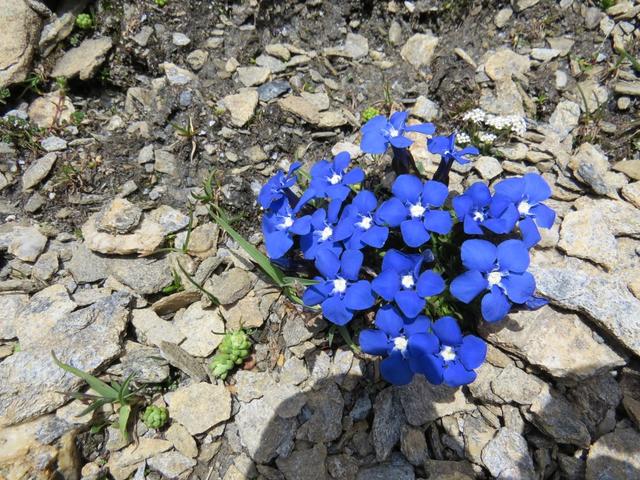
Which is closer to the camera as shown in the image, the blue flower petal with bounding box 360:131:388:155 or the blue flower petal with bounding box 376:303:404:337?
the blue flower petal with bounding box 376:303:404:337

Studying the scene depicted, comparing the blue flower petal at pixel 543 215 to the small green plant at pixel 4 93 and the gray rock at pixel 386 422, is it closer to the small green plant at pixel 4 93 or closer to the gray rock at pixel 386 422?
the gray rock at pixel 386 422

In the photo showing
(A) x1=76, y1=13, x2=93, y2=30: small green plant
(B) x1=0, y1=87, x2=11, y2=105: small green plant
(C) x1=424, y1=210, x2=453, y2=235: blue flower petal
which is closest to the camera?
(C) x1=424, y1=210, x2=453, y2=235: blue flower petal

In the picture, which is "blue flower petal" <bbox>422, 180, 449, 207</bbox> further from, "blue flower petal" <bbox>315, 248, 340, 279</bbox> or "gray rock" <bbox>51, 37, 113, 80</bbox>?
"gray rock" <bbox>51, 37, 113, 80</bbox>

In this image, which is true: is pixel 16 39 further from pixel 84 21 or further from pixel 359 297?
pixel 359 297

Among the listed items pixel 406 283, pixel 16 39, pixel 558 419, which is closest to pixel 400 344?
pixel 406 283

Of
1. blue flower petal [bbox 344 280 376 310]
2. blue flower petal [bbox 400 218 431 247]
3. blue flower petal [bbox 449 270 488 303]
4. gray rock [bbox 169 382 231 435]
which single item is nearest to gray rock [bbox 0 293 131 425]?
gray rock [bbox 169 382 231 435]

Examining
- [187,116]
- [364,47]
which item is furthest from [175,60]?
[364,47]

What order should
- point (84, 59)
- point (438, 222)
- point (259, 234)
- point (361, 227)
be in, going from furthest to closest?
point (84, 59) < point (259, 234) < point (361, 227) < point (438, 222)

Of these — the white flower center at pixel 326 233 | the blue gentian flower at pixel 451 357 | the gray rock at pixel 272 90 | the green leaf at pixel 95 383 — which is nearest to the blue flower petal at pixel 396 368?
the blue gentian flower at pixel 451 357
